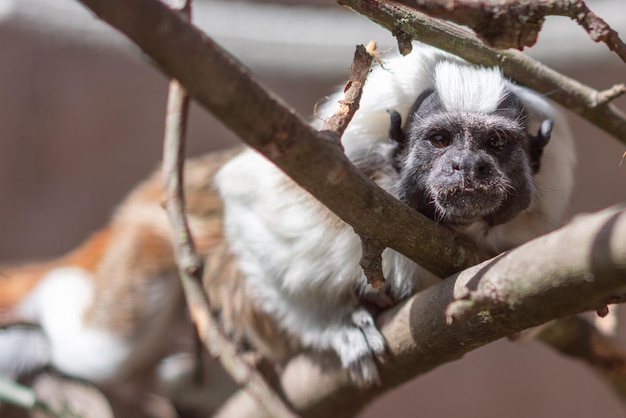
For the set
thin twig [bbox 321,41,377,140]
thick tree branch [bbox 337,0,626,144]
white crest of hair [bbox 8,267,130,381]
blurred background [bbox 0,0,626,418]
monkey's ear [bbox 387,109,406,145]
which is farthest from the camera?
blurred background [bbox 0,0,626,418]

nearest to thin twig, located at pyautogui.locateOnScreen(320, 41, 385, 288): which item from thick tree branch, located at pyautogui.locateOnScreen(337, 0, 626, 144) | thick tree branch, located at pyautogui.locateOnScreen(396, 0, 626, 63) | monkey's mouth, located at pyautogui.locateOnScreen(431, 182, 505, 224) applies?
thick tree branch, located at pyautogui.locateOnScreen(337, 0, 626, 144)

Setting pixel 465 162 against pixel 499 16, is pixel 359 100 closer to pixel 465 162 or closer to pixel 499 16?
pixel 499 16

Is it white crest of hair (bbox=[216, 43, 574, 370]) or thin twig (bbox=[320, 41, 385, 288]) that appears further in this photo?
white crest of hair (bbox=[216, 43, 574, 370])

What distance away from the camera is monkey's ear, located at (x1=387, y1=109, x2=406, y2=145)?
236 cm

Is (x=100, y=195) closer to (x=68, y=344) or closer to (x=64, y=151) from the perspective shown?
(x=64, y=151)

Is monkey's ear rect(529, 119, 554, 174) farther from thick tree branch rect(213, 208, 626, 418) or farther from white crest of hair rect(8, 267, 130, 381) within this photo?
white crest of hair rect(8, 267, 130, 381)

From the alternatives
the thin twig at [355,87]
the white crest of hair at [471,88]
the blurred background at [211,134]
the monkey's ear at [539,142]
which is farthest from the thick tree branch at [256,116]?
the blurred background at [211,134]

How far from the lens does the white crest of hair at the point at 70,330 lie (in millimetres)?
3498

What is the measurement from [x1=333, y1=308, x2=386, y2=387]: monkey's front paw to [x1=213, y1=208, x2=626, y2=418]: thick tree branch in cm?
4

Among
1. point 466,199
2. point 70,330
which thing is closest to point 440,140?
point 466,199

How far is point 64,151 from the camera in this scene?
5.68 metres

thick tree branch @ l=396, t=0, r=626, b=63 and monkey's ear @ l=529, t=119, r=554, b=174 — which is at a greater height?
thick tree branch @ l=396, t=0, r=626, b=63

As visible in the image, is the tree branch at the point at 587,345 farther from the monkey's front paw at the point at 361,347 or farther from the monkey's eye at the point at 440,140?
the monkey's eye at the point at 440,140

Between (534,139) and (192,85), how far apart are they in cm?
150
